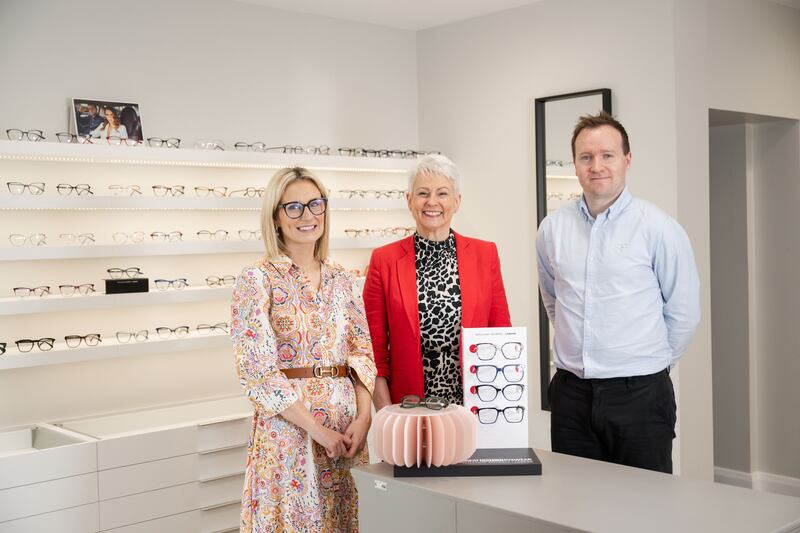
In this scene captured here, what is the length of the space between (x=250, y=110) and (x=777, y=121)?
340 centimetres

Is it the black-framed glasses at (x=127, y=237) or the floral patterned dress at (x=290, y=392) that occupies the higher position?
the black-framed glasses at (x=127, y=237)

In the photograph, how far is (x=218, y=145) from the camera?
197 inches

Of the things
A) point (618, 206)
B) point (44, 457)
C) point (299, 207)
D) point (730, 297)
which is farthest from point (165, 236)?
point (730, 297)

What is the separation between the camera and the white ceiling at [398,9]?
5324mm

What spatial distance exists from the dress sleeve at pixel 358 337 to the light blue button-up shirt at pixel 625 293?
65 cm

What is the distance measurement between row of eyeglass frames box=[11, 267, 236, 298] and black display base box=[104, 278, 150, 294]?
99 mm

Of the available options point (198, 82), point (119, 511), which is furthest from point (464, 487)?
point (198, 82)

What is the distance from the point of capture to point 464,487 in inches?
87.3

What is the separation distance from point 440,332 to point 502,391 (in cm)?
61

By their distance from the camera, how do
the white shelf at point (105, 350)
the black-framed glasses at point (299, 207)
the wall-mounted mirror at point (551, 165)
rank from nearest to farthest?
1. the black-framed glasses at point (299, 207)
2. the white shelf at point (105, 350)
3. the wall-mounted mirror at point (551, 165)

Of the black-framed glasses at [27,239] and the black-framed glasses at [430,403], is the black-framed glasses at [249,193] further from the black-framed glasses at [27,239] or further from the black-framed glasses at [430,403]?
the black-framed glasses at [430,403]

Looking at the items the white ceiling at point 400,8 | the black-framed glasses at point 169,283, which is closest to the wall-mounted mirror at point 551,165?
the white ceiling at point 400,8

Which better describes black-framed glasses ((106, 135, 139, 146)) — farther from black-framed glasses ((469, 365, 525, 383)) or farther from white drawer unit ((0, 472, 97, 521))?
black-framed glasses ((469, 365, 525, 383))

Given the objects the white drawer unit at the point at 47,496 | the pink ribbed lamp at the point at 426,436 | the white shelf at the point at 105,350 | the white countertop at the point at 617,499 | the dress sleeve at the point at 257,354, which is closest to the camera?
the white countertop at the point at 617,499
